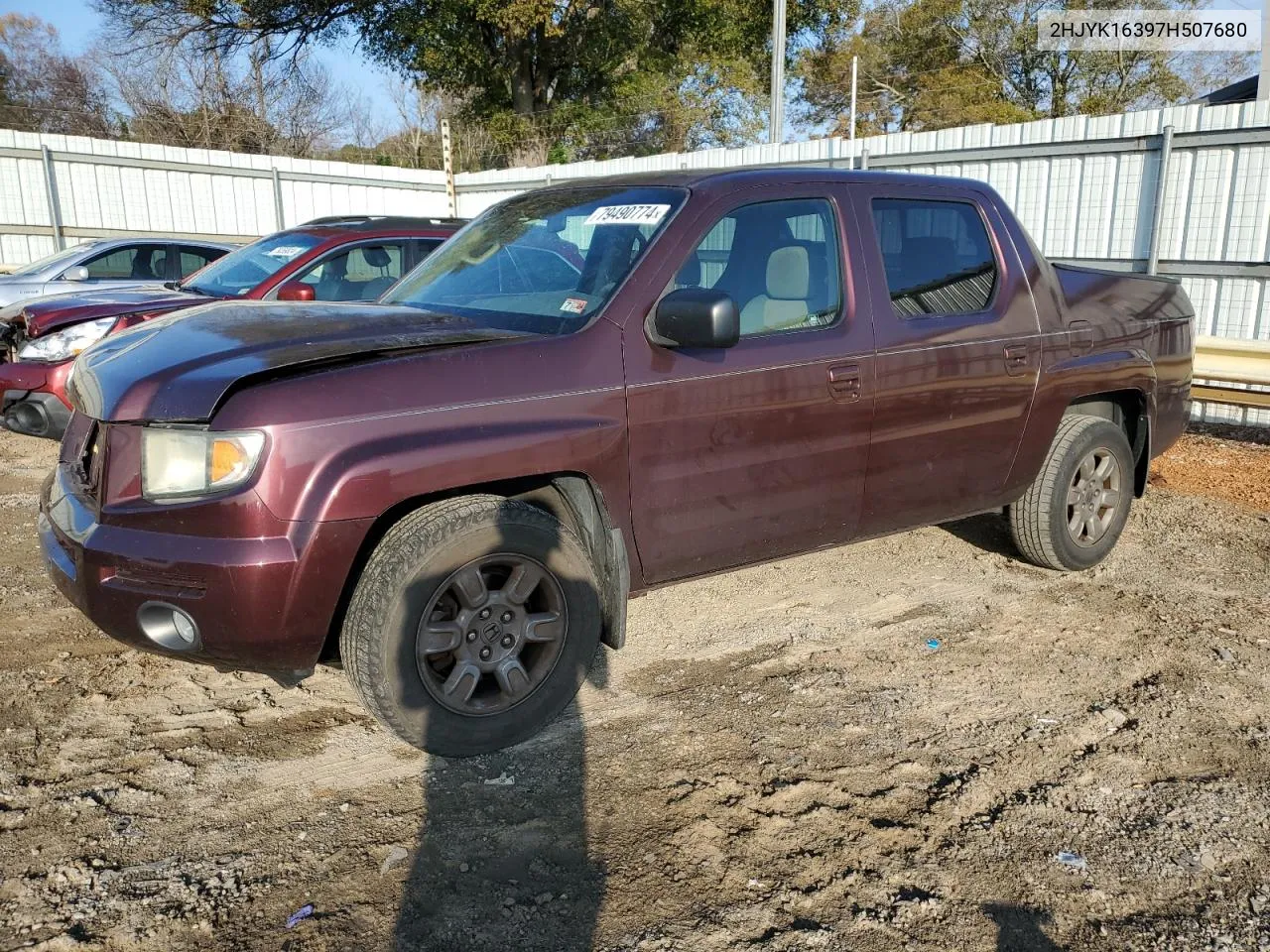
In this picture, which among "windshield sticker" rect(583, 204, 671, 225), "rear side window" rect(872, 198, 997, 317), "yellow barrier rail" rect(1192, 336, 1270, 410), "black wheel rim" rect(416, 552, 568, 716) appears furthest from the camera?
"yellow barrier rail" rect(1192, 336, 1270, 410)

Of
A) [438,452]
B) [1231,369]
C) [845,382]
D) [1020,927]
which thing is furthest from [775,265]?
[1231,369]

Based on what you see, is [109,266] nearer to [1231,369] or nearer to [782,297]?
[782,297]

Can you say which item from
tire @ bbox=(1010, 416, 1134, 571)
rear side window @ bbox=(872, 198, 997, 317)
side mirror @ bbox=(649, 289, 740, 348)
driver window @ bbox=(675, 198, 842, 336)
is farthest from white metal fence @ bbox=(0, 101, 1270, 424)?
side mirror @ bbox=(649, 289, 740, 348)

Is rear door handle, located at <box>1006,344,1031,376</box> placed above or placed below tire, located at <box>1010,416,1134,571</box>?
above

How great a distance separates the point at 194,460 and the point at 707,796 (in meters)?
1.80

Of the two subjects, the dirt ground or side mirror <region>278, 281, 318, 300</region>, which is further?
side mirror <region>278, 281, 318, 300</region>

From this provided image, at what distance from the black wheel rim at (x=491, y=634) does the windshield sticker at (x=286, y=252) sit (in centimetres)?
502

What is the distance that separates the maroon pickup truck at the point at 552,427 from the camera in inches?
111

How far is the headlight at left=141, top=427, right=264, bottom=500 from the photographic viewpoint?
2.75 m

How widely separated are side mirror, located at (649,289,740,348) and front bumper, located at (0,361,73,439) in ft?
15.3

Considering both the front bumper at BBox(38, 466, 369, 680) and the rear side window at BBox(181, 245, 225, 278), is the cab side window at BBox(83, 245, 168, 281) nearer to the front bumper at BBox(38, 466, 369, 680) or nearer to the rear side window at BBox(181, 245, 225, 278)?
the rear side window at BBox(181, 245, 225, 278)

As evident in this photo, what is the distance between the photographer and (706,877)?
2.62m

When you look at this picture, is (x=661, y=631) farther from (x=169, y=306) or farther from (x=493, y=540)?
(x=169, y=306)

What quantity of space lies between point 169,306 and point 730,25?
21970mm
